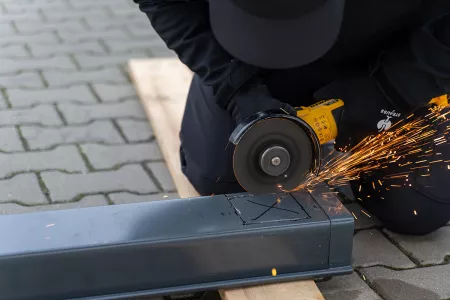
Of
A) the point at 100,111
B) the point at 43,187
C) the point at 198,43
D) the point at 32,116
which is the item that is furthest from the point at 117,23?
the point at 198,43

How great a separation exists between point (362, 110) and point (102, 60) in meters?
2.01

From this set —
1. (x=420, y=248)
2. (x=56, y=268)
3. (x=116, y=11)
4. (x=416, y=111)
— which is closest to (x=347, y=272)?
(x=420, y=248)

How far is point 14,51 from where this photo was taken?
3795mm

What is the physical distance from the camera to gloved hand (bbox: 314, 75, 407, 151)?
7.05 feet

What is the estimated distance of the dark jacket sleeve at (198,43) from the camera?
1.98 metres

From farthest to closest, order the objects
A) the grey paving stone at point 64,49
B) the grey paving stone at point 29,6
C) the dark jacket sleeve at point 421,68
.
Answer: the grey paving stone at point 29,6 → the grey paving stone at point 64,49 → the dark jacket sleeve at point 421,68

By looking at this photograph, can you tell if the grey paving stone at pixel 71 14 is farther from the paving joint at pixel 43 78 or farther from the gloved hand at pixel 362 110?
the gloved hand at pixel 362 110

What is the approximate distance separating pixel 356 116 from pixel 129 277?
864mm

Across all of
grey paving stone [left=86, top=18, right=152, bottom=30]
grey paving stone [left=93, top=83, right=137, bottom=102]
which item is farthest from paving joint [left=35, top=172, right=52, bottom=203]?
grey paving stone [left=86, top=18, right=152, bottom=30]

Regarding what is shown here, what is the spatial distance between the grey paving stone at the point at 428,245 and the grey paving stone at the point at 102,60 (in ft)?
6.35

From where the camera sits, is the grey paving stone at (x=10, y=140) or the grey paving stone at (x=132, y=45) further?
the grey paving stone at (x=132, y=45)

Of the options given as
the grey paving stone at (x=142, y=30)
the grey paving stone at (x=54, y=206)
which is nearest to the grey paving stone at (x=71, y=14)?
the grey paving stone at (x=142, y=30)

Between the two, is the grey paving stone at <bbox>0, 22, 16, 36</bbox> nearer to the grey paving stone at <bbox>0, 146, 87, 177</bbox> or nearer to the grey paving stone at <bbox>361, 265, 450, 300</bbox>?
the grey paving stone at <bbox>0, 146, 87, 177</bbox>

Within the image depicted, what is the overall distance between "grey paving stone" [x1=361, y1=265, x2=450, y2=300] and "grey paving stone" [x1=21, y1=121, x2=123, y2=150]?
4.27 feet
